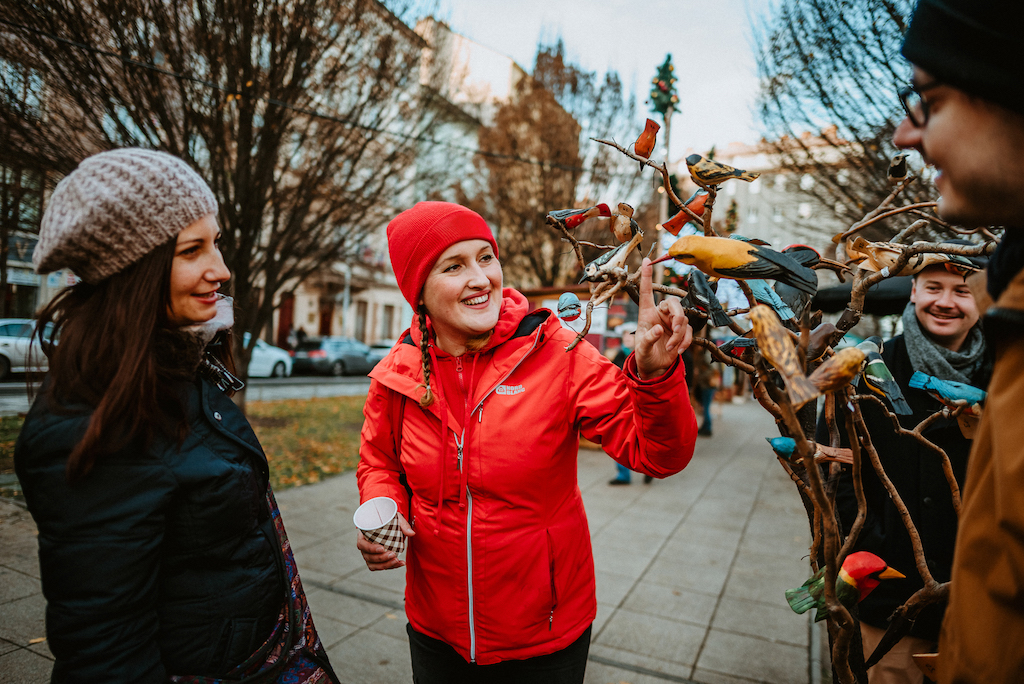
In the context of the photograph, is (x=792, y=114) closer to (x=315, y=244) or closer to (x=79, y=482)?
(x=315, y=244)

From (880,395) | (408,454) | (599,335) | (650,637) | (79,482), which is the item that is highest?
(880,395)

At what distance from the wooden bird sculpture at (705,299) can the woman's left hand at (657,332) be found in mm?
108

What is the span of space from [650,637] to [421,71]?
285 inches

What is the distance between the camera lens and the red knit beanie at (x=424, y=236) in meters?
1.68

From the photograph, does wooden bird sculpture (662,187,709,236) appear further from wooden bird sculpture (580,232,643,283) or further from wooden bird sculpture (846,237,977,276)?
wooden bird sculpture (846,237,977,276)

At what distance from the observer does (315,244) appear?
7.30 meters

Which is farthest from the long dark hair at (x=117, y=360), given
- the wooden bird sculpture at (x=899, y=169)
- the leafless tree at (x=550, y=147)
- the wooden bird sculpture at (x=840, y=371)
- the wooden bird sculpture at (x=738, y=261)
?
the leafless tree at (x=550, y=147)

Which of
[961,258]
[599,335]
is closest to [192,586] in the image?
[961,258]

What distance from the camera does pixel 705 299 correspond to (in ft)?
3.09

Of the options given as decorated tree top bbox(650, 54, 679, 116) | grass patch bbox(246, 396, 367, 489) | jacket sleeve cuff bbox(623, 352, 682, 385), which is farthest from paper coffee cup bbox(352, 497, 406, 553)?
decorated tree top bbox(650, 54, 679, 116)

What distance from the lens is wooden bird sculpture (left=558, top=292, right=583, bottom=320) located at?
1.06 metres

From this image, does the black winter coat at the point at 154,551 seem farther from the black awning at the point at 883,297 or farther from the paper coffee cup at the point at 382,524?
the black awning at the point at 883,297

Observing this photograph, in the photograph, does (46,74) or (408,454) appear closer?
(408,454)

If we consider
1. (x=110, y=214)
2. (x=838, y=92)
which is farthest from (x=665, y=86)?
(x=110, y=214)
